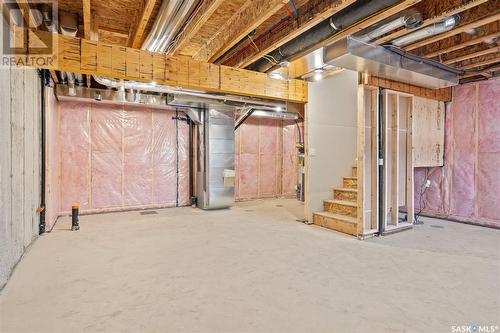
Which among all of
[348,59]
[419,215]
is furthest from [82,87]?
[419,215]

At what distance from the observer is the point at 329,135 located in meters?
4.89

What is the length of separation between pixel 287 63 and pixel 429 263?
3.08 meters

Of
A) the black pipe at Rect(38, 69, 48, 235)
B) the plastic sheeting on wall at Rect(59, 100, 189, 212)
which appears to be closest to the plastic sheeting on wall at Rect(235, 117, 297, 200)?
the plastic sheeting on wall at Rect(59, 100, 189, 212)

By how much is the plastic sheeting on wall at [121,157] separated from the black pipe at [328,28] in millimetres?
3214

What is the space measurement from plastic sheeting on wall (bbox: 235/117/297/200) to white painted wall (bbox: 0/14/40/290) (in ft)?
15.2

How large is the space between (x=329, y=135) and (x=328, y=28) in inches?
84.3

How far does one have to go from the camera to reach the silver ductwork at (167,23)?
2.61 metres

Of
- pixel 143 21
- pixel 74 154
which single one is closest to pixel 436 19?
pixel 143 21

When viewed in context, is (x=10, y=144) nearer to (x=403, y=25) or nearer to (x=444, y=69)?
(x=403, y=25)

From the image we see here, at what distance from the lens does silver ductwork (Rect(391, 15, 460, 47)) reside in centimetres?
281

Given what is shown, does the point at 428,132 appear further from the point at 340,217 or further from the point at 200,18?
the point at 200,18

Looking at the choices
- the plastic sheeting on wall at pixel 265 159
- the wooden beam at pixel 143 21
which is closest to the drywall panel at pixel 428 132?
the plastic sheeting on wall at pixel 265 159
